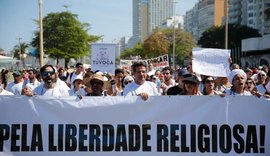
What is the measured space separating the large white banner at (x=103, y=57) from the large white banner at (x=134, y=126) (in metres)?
4.12

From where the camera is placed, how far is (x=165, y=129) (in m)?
5.62

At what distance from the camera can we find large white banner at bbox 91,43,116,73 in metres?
9.77

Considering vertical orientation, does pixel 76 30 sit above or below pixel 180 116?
above

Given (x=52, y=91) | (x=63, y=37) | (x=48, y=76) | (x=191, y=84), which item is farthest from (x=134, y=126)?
(x=63, y=37)

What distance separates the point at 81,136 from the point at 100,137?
239mm

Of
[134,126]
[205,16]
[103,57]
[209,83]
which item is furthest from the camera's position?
[205,16]

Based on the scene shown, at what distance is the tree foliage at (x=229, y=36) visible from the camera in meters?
76.1

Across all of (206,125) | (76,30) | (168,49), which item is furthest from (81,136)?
(168,49)

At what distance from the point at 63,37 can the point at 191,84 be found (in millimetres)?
50840

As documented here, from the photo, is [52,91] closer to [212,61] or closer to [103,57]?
[212,61]

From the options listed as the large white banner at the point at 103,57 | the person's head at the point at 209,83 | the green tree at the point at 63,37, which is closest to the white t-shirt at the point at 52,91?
the person's head at the point at 209,83

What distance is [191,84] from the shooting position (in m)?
5.71

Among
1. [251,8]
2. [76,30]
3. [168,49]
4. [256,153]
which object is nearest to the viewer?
[256,153]

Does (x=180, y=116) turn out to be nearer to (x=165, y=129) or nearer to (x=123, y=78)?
(x=165, y=129)
